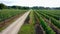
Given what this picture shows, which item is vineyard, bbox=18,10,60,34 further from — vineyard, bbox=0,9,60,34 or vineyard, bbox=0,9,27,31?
vineyard, bbox=0,9,27,31

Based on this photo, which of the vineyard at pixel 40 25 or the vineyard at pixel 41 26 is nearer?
the vineyard at pixel 41 26

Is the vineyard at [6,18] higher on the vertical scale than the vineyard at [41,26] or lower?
lower

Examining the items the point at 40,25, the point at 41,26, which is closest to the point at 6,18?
the point at 40,25

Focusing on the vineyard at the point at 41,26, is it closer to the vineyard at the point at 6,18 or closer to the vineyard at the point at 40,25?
the vineyard at the point at 40,25

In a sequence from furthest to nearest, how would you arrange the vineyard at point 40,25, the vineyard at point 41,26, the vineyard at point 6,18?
1. the vineyard at point 6,18
2. the vineyard at point 40,25
3. the vineyard at point 41,26

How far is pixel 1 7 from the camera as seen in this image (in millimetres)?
98375

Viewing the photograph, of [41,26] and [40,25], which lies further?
[40,25]

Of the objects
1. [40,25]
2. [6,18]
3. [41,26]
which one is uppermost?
[41,26]

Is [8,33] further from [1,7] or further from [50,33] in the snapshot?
[1,7]

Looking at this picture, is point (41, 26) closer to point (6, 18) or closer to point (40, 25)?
point (40, 25)

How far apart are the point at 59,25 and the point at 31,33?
22.5 feet

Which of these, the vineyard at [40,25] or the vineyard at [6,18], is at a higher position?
the vineyard at [40,25]

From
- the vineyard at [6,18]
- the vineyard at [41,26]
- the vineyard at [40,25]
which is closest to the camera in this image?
the vineyard at [41,26]

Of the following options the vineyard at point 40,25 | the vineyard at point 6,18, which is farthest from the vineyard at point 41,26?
the vineyard at point 6,18
